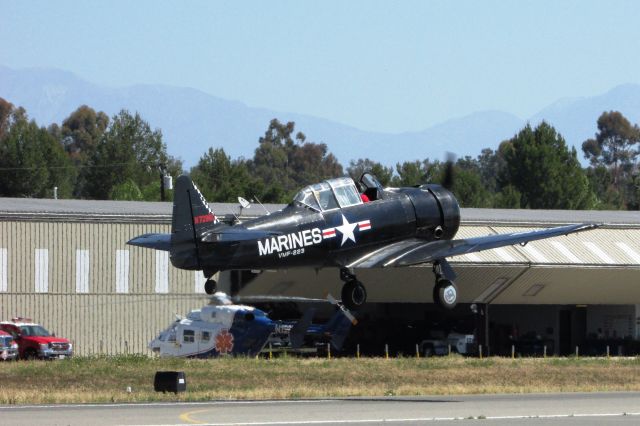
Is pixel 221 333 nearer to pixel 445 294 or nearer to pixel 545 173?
pixel 445 294

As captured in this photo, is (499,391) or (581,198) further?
(581,198)

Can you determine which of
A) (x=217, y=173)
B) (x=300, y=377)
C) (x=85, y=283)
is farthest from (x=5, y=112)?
(x=300, y=377)

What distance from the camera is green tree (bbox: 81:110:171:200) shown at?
112m

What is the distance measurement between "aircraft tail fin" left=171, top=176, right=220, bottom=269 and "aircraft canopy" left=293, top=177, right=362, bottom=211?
298 centimetres

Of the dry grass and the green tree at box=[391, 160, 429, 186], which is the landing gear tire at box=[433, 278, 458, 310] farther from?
the green tree at box=[391, 160, 429, 186]

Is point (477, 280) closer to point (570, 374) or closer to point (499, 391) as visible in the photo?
point (570, 374)

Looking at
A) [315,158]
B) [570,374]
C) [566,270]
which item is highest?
[315,158]

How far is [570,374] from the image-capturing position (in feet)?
132

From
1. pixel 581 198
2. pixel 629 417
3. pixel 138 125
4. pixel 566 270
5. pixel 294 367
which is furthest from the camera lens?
pixel 138 125

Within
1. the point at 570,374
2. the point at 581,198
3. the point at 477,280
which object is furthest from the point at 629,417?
the point at 581,198

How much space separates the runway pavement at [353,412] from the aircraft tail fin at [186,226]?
10.6ft

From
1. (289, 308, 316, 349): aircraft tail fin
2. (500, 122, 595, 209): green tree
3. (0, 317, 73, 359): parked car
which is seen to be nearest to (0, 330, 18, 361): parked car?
(0, 317, 73, 359): parked car

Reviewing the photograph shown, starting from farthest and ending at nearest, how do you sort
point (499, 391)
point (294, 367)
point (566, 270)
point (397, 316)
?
1. point (397, 316)
2. point (566, 270)
3. point (294, 367)
4. point (499, 391)

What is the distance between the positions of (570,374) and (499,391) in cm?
839
